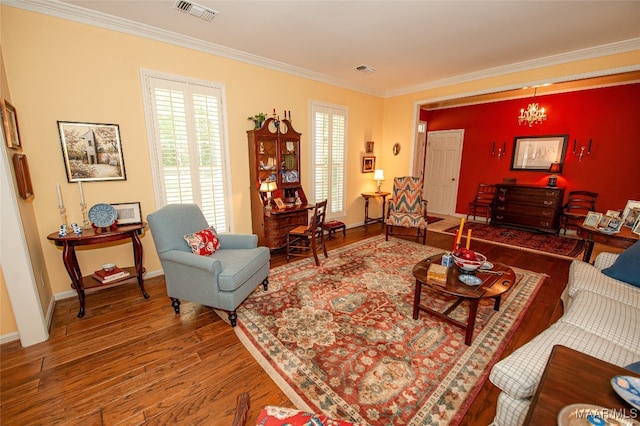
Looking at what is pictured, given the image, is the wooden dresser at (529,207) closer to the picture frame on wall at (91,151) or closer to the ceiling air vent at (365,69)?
the ceiling air vent at (365,69)

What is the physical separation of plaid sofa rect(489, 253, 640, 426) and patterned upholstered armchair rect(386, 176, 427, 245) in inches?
98.9

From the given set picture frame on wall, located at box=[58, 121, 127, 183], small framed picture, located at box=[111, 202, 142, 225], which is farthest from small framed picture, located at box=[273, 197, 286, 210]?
picture frame on wall, located at box=[58, 121, 127, 183]

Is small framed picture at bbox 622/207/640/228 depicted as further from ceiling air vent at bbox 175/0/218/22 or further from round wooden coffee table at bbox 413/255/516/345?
ceiling air vent at bbox 175/0/218/22

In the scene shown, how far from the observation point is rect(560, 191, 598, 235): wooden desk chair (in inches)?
201

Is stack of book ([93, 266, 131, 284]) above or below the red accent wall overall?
below

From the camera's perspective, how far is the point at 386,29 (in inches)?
120

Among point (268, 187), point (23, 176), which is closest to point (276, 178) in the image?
point (268, 187)

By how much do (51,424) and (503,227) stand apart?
7332mm

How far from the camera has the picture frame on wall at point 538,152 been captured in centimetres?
544

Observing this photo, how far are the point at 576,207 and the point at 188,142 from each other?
713cm

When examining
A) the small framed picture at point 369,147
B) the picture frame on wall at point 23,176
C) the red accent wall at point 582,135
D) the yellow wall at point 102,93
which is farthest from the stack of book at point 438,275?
the red accent wall at point 582,135

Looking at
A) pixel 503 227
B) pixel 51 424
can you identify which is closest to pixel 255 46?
pixel 51 424

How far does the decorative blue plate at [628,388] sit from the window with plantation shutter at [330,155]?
4381 millimetres

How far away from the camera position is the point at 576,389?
993 mm
